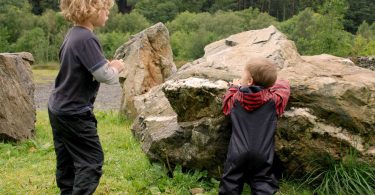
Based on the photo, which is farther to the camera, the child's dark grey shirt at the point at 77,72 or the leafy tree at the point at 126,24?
the leafy tree at the point at 126,24

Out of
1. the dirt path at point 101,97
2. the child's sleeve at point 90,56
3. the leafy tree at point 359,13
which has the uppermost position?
the child's sleeve at point 90,56

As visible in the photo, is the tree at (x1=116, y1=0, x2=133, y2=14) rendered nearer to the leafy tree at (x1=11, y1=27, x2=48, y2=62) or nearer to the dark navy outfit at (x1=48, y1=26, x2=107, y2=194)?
the leafy tree at (x1=11, y1=27, x2=48, y2=62)

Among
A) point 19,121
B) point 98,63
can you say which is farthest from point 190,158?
point 19,121

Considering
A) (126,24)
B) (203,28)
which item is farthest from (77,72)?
(126,24)

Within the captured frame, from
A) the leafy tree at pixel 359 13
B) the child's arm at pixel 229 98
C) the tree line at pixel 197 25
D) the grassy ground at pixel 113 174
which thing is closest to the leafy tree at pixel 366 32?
the tree line at pixel 197 25

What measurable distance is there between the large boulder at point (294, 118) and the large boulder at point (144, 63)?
5048mm

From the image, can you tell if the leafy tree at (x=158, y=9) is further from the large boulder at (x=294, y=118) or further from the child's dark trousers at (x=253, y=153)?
the child's dark trousers at (x=253, y=153)

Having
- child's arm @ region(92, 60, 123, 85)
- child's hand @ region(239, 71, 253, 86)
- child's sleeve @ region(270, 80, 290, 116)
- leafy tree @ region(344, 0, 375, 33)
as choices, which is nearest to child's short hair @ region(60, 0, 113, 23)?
child's arm @ region(92, 60, 123, 85)

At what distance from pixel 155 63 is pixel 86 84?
740cm

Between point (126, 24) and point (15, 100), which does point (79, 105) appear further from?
point (126, 24)

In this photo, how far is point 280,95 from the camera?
4945 mm

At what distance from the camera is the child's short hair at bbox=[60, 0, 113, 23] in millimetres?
4164

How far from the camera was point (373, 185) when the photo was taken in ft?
17.2

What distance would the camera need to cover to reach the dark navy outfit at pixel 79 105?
4.19m
